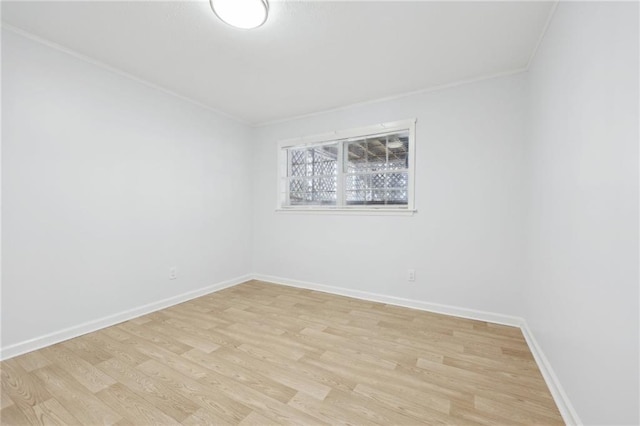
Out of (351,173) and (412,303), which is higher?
(351,173)

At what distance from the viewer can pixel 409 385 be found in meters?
1.69

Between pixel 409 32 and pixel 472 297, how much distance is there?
8.22ft

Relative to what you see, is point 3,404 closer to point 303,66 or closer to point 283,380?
point 283,380

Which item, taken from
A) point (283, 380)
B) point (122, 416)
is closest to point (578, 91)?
point (283, 380)

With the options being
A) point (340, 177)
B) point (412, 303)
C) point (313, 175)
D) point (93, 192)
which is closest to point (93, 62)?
point (93, 192)

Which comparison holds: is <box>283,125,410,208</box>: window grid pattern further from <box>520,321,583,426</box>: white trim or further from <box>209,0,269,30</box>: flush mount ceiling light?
<box>209,0,269,30</box>: flush mount ceiling light

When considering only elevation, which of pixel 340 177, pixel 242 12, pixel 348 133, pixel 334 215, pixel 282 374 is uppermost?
pixel 242 12

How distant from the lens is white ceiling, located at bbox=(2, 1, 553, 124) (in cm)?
180

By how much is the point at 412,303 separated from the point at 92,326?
3165mm

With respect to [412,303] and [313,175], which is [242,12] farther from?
[412,303]

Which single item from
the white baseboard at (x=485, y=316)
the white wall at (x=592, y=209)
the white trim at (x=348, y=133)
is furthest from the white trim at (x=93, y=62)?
the white wall at (x=592, y=209)

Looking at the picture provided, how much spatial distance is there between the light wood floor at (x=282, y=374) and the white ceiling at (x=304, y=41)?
244cm

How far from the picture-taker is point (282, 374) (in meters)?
1.80

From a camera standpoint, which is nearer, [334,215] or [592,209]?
[592,209]
